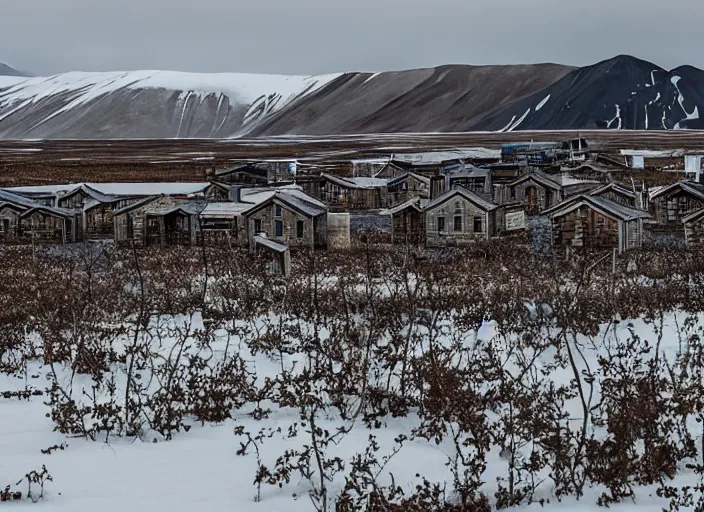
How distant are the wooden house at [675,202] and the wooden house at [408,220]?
1150cm

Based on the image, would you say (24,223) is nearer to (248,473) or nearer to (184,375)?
(184,375)

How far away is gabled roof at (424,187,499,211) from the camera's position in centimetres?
3331

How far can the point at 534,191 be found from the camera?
151ft

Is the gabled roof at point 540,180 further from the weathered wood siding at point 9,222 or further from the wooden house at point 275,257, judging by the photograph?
the weathered wood siding at point 9,222

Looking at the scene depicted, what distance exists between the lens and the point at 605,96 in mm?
180000

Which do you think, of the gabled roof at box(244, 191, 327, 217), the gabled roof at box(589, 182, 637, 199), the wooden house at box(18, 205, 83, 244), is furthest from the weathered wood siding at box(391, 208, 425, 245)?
the wooden house at box(18, 205, 83, 244)

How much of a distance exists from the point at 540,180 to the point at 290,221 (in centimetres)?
1763

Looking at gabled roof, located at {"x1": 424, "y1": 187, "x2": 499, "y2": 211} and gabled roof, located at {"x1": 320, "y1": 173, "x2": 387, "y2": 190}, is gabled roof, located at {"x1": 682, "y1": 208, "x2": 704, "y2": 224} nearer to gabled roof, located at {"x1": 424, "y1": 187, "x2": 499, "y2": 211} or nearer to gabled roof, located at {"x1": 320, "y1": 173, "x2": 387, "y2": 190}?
gabled roof, located at {"x1": 424, "y1": 187, "x2": 499, "y2": 211}

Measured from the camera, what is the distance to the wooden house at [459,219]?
33.5 m

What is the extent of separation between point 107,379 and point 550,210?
2177 centimetres

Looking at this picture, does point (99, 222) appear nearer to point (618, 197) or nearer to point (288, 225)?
point (288, 225)

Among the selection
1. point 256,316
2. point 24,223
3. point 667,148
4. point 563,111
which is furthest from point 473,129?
point 256,316

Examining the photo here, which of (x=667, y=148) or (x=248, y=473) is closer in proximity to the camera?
(x=248, y=473)

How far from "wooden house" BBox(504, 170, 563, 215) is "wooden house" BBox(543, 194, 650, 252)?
14984 mm
